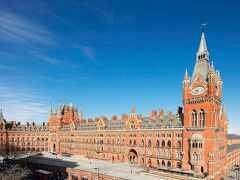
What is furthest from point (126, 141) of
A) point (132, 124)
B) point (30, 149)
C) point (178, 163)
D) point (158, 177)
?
point (30, 149)

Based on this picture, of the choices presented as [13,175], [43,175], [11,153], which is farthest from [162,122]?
[11,153]

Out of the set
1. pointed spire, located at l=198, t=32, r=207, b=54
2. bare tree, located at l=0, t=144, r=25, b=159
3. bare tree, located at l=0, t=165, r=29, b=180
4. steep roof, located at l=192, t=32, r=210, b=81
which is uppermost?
pointed spire, located at l=198, t=32, r=207, b=54

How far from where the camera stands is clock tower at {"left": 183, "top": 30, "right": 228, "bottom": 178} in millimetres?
71000

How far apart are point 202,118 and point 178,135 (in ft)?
36.6

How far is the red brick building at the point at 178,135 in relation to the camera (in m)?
72.0

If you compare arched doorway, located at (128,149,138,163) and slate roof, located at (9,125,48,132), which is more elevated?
slate roof, located at (9,125,48,132)

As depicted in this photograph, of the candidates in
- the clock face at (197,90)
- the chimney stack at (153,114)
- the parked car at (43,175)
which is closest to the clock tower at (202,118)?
the clock face at (197,90)

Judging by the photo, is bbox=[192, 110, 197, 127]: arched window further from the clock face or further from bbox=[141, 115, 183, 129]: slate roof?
bbox=[141, 115, 183, 129]: slate roof

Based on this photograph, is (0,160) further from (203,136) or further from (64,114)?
(203,136)

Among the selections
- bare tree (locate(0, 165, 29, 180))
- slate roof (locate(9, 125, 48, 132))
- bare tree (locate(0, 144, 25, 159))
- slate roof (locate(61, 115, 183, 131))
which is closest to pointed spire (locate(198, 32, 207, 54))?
slate roof (locate(61, 115, 183, 131))

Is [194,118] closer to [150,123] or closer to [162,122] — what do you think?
[162,122]

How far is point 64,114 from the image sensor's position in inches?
5576

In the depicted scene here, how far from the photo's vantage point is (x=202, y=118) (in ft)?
243

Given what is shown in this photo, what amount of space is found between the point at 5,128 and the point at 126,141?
83.6 m
